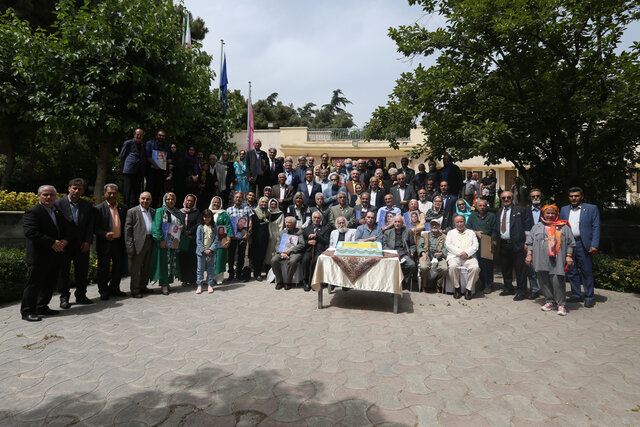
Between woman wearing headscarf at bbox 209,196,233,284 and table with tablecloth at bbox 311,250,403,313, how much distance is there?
101 inches

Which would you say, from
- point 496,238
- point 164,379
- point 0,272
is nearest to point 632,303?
point 496,238

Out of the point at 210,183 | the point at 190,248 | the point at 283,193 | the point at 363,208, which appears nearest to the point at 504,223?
the point at 363,208

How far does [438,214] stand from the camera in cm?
834

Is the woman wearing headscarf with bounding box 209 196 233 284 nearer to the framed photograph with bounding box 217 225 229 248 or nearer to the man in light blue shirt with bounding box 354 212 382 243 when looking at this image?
the framed photograph with bounding box 217 225 229 248

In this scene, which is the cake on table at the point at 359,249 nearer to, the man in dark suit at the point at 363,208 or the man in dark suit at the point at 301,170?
the man in dark suit at the point at 363,208

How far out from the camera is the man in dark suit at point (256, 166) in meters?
10.2

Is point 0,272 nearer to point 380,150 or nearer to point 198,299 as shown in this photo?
point 198,299

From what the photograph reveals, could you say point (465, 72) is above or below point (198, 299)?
above

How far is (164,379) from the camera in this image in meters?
3.62

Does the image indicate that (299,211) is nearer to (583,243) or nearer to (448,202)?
(448,202)

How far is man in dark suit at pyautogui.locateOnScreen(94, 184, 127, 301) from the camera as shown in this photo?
255 inches

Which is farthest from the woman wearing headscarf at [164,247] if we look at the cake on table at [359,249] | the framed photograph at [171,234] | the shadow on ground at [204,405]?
the shadow on ground at [204,405]

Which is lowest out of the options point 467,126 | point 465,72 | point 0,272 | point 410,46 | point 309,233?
point 0,272

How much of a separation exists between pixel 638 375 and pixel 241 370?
4210 millimetres
